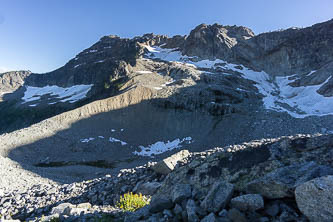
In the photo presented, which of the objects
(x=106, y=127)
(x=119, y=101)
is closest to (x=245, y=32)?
(x=119, y=101)

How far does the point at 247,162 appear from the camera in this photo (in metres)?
4.02

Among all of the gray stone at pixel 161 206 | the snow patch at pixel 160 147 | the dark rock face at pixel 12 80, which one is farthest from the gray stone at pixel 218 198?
the dark rock face at pixel 12 80

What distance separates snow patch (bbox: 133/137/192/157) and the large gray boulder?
30.2m

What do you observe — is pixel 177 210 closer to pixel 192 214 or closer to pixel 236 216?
pixel 192 214

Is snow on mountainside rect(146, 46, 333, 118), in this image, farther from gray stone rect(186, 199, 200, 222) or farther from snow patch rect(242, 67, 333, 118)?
gray stone rect(186, 199, 200, 222)

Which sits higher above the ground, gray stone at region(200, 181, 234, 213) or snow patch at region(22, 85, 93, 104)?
snow patch at region(22, 85, 93, 104)

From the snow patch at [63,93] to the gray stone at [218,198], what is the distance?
311ft

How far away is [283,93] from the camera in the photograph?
6169cm

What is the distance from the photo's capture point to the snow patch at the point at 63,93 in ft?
310

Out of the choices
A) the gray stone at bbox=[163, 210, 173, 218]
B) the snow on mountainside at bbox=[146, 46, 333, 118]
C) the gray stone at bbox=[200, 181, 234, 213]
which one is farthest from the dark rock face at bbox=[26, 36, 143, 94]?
the gray stone at bbox=[200, 181, 234, 213]

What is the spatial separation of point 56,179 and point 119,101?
28.5m

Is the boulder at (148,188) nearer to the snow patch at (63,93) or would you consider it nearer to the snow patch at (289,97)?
the snow patch at (289,97)

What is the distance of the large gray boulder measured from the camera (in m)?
2.25

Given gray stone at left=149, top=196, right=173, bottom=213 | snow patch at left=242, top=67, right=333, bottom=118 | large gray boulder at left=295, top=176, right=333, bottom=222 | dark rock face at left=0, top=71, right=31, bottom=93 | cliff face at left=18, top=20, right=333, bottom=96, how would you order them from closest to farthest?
large gray boulder at left=295, top=176, right=333, bottom=222 → gray stone at left=149, top=196, right=173, bottom=213 → snow patch at left=242, top=67, right=333, bottom=118 → cliff face at left=18, top=20, right=333, bottom=96 → dark rock face at left=0, top=71, right=31, bottom=93
